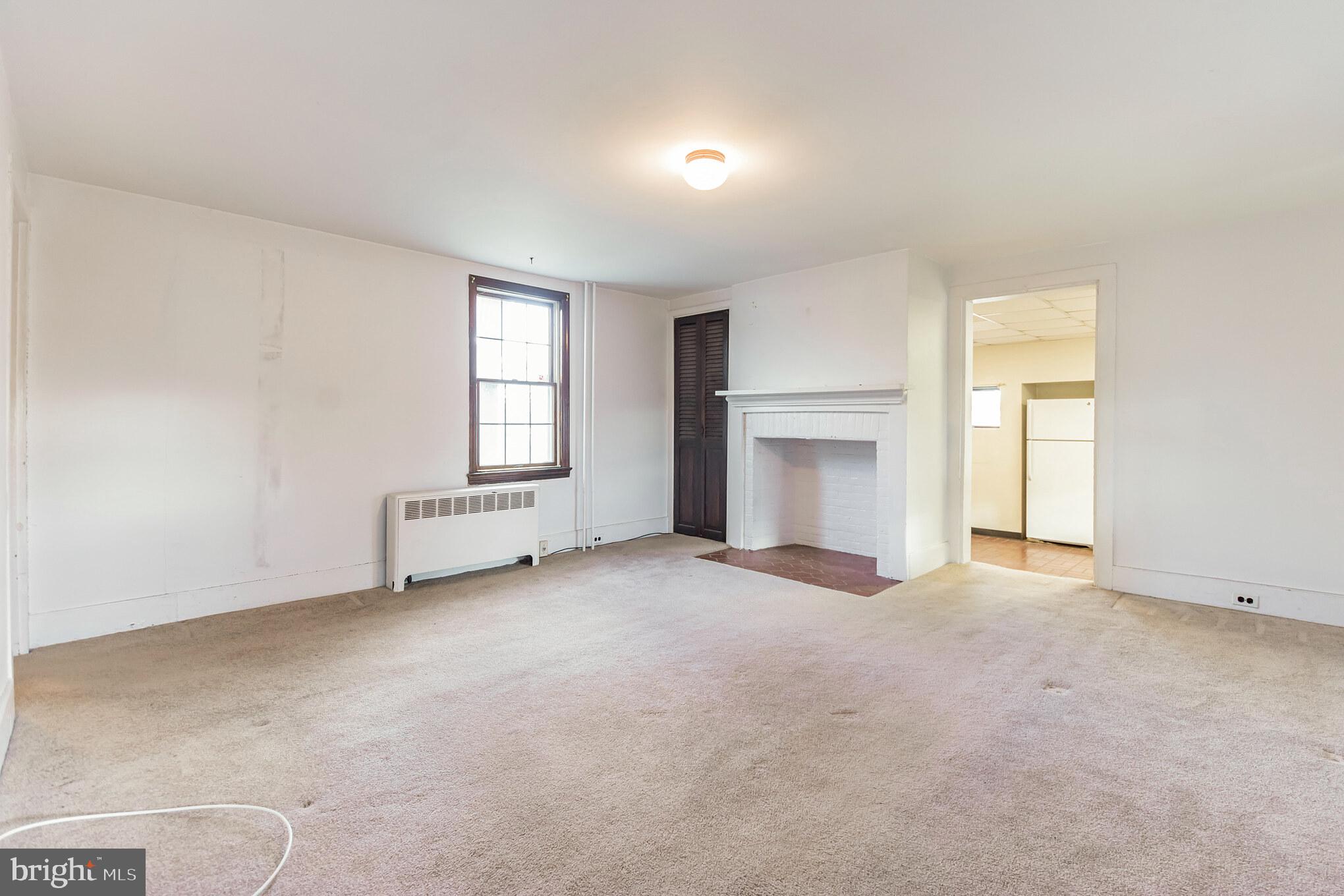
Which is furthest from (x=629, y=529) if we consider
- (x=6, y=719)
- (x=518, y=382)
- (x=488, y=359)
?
(x=6, y=719)

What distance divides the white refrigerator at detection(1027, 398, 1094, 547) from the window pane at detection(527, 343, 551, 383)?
5443 millimetres

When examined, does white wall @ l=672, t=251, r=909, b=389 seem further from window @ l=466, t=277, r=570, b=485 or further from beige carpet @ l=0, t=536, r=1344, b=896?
beige carpet @ l=0, t=536, r=1344, b=896

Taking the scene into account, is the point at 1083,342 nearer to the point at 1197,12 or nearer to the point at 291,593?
the point at 1197,12

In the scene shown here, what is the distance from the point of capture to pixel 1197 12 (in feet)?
6.61

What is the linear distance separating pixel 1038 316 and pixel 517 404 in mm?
5110

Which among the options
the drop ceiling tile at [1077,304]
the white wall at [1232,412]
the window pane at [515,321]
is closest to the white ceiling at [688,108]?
the white wall at [1232,412]

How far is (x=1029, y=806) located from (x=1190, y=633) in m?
2.52

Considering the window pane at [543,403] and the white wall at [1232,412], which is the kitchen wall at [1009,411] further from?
the window pane at [543,403]

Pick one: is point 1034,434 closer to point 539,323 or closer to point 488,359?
point 539,323

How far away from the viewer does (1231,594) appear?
4098 mm

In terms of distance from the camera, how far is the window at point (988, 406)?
7621 millimetres

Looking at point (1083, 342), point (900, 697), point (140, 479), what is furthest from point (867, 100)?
point (1083, 342)

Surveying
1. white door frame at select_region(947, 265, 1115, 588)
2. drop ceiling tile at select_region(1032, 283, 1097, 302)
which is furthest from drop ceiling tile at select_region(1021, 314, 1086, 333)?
white door frame at select_region(947, 265, 1115, 588)

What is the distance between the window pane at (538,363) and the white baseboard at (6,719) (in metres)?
3.91
